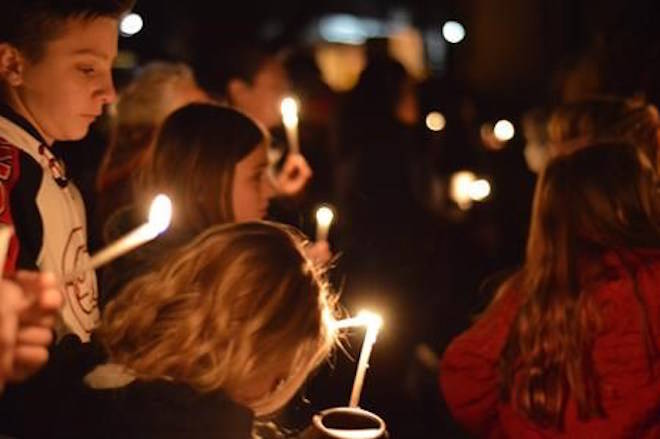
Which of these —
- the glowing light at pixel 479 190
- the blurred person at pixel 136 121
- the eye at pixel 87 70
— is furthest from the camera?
the glowing light at pixel 479 190

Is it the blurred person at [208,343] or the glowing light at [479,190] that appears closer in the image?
the blurred person at [208,343]

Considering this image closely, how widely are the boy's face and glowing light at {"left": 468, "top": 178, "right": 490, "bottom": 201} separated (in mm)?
4368

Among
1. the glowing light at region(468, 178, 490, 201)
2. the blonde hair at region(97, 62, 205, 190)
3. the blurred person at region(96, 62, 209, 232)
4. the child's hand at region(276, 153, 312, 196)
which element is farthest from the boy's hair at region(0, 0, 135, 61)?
the glowing light at region(468, 178, 490, 201)

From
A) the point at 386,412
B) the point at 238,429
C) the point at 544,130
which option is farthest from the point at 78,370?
the point at 544,130

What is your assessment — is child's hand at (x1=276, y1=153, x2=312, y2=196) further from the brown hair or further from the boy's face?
the boy's face

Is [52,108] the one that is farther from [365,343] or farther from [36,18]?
[365,343]

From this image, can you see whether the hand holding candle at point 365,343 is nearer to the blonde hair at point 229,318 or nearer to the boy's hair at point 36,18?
the blonde hair at point 229,318

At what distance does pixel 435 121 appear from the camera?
7793mm

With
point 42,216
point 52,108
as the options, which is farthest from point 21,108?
point 42,216

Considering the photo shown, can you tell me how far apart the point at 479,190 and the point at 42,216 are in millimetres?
4708

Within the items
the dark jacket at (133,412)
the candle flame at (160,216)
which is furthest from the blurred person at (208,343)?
the candle flame at (160,216)

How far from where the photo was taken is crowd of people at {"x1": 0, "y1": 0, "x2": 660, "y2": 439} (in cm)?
212

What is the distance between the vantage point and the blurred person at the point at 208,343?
210 cm

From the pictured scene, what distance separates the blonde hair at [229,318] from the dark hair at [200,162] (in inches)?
37.8
